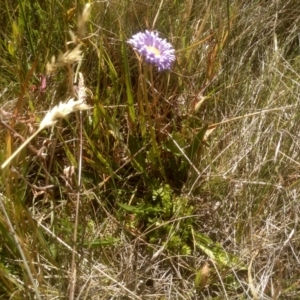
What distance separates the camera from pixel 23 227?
938 mm

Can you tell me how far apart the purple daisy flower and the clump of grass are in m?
0.01

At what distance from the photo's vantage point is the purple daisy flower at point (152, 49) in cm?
99

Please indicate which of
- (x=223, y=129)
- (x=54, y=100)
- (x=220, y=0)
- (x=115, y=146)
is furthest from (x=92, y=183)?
(x=220, y=0)

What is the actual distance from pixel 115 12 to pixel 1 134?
1.34ft

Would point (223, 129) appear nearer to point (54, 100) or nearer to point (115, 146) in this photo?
point (115, 146)

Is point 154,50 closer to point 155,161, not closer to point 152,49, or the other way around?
point 152,49

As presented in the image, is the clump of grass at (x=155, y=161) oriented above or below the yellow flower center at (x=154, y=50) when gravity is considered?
below

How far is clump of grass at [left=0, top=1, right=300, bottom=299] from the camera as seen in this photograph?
100 centimetres

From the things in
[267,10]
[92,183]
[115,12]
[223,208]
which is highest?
[115,12]

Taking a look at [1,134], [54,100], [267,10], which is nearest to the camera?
[1,134]

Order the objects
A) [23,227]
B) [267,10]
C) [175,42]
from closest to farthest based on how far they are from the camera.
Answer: [23,227] → [175,42] → [267,10]

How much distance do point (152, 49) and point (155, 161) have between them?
0.81ft

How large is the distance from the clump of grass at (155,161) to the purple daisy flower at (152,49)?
13 millimetres

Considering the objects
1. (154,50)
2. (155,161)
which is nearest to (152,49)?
(154,50)
